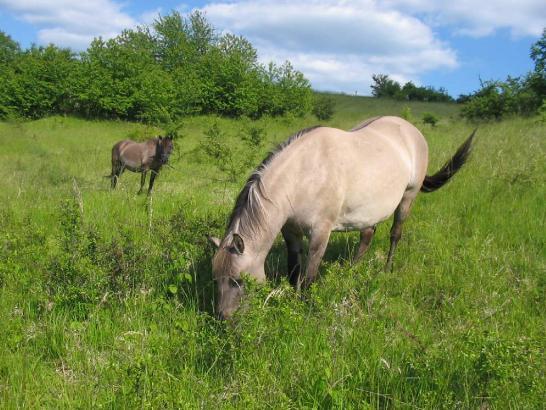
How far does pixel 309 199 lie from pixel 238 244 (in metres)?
0.88

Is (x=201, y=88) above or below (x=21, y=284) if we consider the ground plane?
above

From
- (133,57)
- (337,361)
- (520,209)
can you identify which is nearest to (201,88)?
(133,57)

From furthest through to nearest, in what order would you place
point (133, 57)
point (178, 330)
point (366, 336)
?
point (133, 57) → point (178, 330) → point (366, 336)

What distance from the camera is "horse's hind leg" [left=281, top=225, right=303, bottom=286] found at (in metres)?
3.99

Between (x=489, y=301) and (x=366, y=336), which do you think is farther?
(x=489, y=301)

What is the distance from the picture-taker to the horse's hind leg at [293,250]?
157 inches

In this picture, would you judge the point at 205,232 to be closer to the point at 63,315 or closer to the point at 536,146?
the point at 63,315

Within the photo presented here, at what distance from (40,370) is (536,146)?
355 inches

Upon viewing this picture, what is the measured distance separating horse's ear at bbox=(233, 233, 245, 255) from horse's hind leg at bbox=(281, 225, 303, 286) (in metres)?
0.96

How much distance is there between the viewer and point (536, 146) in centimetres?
801

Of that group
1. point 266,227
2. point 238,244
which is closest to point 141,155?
point 266,227

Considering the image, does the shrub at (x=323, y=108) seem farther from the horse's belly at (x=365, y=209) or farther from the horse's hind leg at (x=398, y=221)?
the horse's belly at (x=365, y=209)

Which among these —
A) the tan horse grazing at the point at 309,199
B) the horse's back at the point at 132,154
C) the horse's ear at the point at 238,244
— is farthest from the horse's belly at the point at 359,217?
the horse's back at the point at 132,154

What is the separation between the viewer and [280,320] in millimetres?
2789
